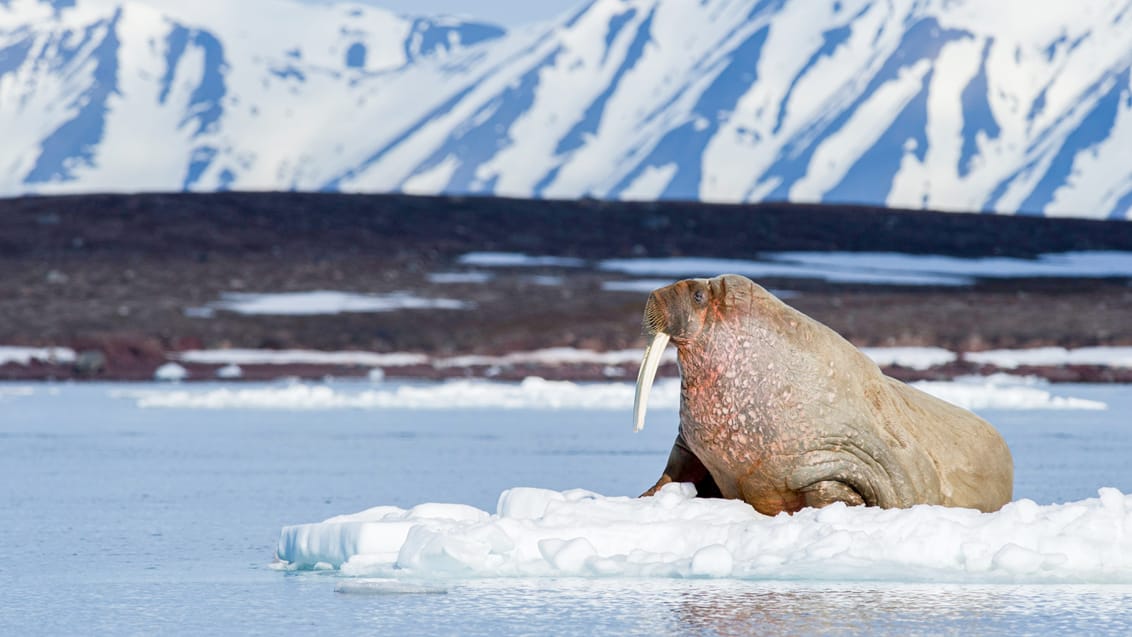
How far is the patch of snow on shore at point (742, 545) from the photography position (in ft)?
30.4

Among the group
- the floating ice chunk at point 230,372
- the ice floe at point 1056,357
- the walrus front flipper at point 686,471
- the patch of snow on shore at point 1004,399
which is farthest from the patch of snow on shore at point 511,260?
the walrus front flipper at point 686,471

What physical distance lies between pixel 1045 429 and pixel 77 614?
13.2 meters

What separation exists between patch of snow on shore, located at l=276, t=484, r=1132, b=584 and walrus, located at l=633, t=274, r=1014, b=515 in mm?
373

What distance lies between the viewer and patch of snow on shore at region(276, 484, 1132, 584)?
927 centimetres

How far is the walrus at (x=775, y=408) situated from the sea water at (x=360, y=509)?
134cm

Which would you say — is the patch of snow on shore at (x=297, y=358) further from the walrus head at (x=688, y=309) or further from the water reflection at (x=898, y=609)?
the water reflection at (x=898, y=609)

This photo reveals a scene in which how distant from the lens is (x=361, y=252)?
45219mm

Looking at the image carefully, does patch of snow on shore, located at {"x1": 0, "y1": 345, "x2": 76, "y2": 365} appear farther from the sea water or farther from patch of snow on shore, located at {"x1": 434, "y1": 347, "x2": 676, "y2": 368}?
the sea water

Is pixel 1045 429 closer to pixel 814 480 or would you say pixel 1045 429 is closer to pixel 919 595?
pixel 814 480

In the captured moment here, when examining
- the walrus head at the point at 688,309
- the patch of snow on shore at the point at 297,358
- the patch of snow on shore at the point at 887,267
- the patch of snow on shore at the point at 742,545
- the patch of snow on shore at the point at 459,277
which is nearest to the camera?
the patch of snow on shore at the point at 742,545

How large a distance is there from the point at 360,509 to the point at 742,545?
3.82m

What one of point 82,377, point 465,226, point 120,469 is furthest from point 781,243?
point 120,469

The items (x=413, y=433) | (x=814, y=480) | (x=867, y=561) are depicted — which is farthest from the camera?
(x=413, y=433)

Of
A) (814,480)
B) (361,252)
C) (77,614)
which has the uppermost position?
(361,252)
